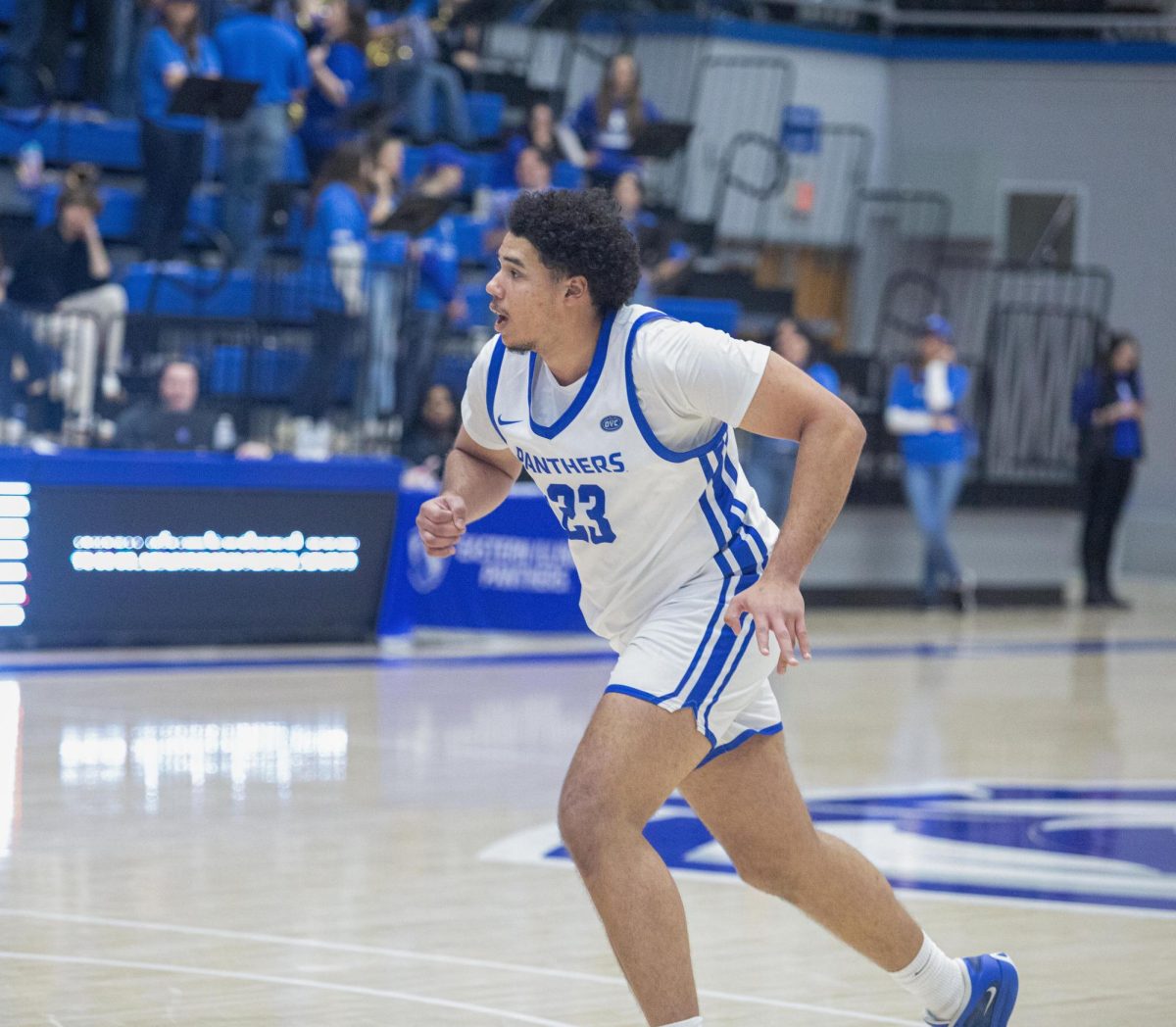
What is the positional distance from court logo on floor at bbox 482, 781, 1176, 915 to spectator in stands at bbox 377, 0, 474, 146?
1061cm

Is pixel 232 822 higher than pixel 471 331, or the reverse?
pixel 471 331

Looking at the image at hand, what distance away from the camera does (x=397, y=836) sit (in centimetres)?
694

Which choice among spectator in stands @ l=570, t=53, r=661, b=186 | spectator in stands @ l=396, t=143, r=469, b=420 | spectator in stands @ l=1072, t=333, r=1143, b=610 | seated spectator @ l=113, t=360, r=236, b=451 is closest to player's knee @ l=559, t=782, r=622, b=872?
seated spectator @ l=113, t=360, r=236, b=451

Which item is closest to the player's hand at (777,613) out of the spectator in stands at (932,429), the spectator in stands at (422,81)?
the spectator in stands at (932,429)

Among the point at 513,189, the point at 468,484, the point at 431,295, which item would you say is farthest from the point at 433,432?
the point at 468,484

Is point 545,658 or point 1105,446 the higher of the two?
point 1105,446

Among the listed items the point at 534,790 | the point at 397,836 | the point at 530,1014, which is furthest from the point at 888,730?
the point at 530,1014

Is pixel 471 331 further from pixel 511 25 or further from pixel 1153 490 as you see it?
pixel 1153 490

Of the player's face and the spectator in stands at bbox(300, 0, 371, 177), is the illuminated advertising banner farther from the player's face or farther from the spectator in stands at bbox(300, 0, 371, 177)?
the player's face

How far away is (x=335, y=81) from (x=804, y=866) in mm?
12840

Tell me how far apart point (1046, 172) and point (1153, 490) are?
11.7 ft

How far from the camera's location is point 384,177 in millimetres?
15234

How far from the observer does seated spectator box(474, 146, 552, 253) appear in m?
16.2

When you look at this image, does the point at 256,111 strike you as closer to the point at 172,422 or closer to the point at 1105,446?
the point at 172,422
